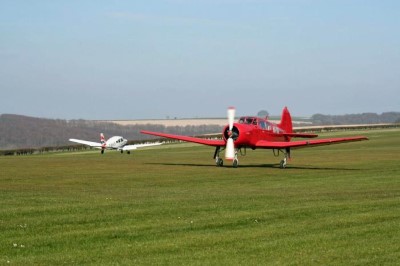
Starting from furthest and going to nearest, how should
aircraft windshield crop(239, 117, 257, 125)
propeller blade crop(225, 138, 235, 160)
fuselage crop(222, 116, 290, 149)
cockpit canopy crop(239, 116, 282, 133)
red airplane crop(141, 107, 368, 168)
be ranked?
1. cockpit canopy crop(239, 116, 282, 133)
2. aircraft windshield crop(239, 117, 257, 125)
3. fuselage crop(222, 116, 290, 149)
4. red airplane crop(141, 107, 368, 168)
5. propeller blade crop(225, 138, 235, 160)

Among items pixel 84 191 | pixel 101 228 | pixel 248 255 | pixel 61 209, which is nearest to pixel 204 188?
pixel 84 191

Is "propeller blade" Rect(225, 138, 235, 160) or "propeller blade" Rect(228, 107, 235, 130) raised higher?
"propeller blade" Rect(228, 107, 235, 130)

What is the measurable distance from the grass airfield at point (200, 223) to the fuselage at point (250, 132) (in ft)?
43.2

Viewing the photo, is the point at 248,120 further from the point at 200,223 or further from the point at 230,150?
the point at 200,223

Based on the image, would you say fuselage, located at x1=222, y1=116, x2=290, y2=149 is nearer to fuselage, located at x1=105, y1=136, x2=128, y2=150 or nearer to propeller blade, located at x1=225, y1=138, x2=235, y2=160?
propeller blade, located at x1=225, y1=138, x2=235, y2=160

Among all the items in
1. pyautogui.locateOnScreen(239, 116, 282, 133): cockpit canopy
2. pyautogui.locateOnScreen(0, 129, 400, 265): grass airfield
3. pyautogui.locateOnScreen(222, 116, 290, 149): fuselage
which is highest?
pyautogui.locateOnScreen(239, 116, 282, 133): cockpit canopy

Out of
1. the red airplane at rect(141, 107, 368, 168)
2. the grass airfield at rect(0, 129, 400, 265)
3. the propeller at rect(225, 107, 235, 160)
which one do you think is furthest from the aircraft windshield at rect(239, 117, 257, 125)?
the grass airfield at rect(0, 129, 400, 265)

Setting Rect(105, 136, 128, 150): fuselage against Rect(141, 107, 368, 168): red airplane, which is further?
Rect(105, 136, 128, 150): fuselage

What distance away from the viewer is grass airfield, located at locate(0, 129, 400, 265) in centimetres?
1512

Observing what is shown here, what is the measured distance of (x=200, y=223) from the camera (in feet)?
63.6

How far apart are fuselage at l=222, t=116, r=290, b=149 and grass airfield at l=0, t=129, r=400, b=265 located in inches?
519

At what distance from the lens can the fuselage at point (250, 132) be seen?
47.5 m

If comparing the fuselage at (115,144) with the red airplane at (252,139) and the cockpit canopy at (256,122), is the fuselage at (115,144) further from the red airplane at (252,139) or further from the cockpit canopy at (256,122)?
the cockpit canopy at (256,122)

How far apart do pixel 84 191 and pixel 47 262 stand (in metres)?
14.9
